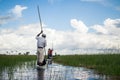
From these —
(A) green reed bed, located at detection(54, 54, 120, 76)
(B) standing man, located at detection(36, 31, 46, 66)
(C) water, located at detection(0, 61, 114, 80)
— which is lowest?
(C) water, located at detection(0, 61, 114, 80)

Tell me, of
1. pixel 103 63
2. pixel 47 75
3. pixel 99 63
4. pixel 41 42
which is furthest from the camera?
pixel 99 63

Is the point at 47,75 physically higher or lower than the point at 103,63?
lower

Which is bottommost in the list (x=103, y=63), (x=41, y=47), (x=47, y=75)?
(x=47, y=75)

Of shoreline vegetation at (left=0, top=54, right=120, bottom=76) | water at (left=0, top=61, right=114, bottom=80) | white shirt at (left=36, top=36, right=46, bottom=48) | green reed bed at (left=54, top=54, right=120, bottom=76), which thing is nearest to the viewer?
water at (left=0, top=61, right=114, bottom=80)

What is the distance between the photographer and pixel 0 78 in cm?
1063

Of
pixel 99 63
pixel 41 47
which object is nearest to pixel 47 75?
pixel 41 47

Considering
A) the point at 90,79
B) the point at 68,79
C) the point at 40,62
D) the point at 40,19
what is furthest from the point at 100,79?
the point at 40,19

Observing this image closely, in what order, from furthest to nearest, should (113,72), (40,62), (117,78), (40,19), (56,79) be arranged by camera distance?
(40,19) → (40,62) → (113,72) → (117,78) → (56,79)

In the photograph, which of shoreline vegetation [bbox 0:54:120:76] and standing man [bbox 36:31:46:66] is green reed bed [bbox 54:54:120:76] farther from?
standing man [bbox 36:31:46:66]

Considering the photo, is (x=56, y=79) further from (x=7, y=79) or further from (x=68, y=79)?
(x=7, y=79)

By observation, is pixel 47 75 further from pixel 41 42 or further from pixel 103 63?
pixel 103 63

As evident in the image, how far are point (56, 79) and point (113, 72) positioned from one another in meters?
3.79

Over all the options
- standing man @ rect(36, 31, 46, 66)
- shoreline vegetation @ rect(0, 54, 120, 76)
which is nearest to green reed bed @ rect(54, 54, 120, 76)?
shoreline vegetation @ rect(0, 54, 120, 76)

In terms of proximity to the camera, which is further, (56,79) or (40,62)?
(40,62)
